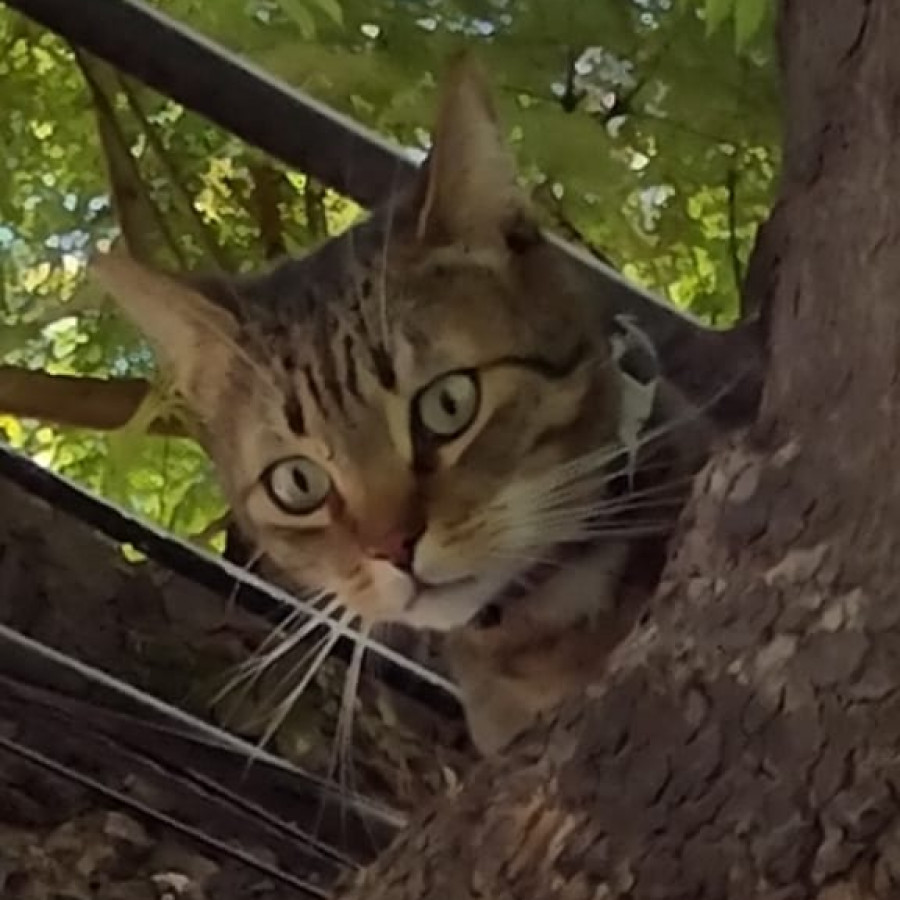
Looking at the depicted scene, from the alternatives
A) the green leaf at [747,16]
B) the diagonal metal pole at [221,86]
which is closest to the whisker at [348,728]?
the diagonal metal pole at [221,86]

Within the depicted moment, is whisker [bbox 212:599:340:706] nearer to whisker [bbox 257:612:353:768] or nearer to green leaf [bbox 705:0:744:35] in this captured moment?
whisker [bbox 257:612:353:768]

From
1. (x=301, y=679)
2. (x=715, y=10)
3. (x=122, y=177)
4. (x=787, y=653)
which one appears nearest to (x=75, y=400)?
(x=122, y=177)

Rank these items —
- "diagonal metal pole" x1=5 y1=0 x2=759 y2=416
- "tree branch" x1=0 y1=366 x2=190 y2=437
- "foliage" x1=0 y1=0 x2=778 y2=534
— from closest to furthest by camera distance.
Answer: "diagonal metal pole" x1=5 y1=0 x2=759 y2=416
"foliage" x1=0 y1=0 x2=778 y2=534
"tree branch" x1=0 y1=366 x2=190 y2=437

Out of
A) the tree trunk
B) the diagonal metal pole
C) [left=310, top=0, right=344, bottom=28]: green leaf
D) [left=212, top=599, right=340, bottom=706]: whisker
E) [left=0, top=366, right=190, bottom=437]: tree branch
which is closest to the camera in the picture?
the tree trunk

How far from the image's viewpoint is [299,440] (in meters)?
1.06

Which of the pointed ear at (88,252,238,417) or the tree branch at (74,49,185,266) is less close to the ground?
the tree branch at (74,49,185,266)

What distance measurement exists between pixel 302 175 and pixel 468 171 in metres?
0.18

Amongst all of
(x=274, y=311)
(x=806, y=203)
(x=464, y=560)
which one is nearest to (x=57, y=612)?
(x=274, y=311)

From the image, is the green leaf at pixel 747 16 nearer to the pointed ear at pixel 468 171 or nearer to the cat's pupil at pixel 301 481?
the pointed ear at pixel 468 171

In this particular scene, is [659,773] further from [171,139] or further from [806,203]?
[171,139]

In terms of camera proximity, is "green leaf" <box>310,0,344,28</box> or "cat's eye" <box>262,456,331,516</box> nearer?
"cat's eye" <box>262,456,331,516</box>

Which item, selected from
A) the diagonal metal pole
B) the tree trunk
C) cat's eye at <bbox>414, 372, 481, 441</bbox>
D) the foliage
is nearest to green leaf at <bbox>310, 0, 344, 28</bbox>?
the foliage

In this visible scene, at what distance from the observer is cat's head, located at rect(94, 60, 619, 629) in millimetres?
1005

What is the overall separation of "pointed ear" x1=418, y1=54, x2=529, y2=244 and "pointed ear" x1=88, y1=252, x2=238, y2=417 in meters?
0.12
